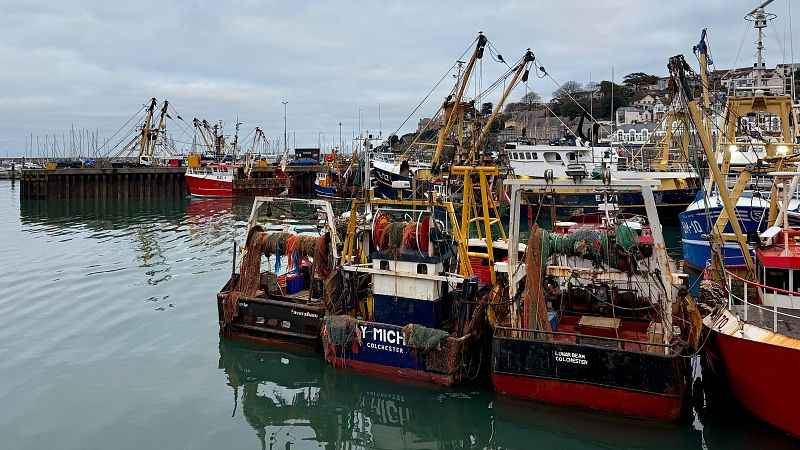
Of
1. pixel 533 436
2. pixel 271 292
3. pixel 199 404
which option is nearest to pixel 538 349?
pixel 533 436

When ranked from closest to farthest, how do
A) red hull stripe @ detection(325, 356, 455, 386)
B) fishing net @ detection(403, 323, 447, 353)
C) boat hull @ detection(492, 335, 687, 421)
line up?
1. boat hull @ detection(492, 335, 687, 421)
2. fishing net @ detection(403, 323, 447, 353)
3. red hull stripe @ detection(325, 356, 455, 386)

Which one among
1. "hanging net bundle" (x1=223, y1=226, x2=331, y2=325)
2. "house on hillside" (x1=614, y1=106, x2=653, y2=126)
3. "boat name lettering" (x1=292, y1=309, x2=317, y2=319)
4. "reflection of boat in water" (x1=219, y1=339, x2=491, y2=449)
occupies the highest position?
"house on hillside" (x1=614, y1=106, x2=653, y2=126)

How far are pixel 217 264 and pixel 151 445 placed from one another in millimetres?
13924

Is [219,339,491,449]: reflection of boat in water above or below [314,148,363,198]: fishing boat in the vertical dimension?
below

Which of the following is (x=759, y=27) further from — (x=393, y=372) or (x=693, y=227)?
(x=393, y=372)

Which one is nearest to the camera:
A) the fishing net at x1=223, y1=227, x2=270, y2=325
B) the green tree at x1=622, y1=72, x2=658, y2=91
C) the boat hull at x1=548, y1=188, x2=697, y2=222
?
the fishing net at x1=223, y1=227, x2=270, y2=325

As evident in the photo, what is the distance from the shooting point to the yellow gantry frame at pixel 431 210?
1137cm

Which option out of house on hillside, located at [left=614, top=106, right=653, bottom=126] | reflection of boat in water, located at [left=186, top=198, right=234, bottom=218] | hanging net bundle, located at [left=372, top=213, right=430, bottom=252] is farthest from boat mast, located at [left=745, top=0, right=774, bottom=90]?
house on hillside, located at [left=614, top=106, right=653, bottom=126]

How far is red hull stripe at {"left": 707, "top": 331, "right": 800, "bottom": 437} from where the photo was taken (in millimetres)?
8086

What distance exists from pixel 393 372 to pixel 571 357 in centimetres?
328

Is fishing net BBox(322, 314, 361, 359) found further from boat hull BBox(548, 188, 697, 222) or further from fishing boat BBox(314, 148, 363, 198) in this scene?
fishing boat BBox(314, 148, 363, 198)

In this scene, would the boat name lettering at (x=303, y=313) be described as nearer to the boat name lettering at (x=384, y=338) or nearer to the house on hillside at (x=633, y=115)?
the boat name lettering at (x=384, y=338)

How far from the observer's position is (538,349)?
31.0ft

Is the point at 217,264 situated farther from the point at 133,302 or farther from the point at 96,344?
the point at 96,344
